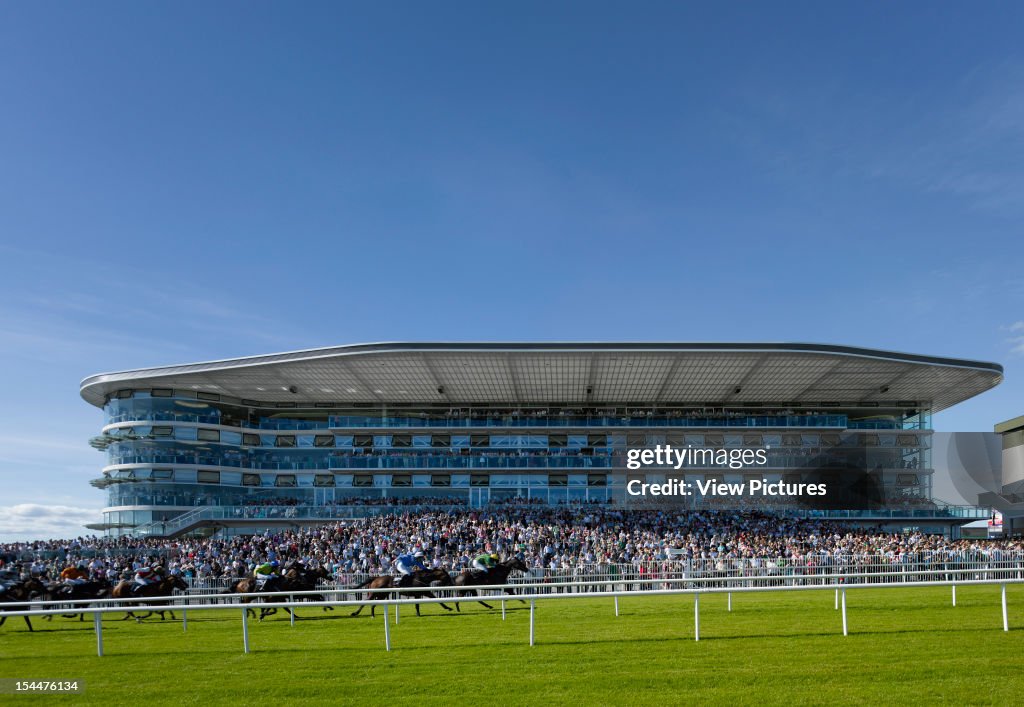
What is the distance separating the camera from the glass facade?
161 feet

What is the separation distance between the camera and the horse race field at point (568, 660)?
755 centimetres

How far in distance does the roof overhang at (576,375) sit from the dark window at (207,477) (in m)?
4.80

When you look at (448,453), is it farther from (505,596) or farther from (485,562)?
(505,596)

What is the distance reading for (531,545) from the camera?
28.4 meters

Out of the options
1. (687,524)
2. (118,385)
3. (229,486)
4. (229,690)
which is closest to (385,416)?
(229,486)

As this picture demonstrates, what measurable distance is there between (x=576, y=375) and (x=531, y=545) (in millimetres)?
17676

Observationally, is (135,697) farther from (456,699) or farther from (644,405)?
(644,405)

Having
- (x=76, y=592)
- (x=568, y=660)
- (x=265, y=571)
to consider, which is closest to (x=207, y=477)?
(x=76, y=592)

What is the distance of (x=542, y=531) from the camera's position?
32.5 m

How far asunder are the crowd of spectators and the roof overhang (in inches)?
279

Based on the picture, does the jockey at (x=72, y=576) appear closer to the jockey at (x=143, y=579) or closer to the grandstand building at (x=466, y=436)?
the jockey at (x=143, y=579)

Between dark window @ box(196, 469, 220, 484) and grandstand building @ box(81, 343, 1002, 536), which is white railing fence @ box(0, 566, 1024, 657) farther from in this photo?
dark window @ box(196, 469, 220, 484)

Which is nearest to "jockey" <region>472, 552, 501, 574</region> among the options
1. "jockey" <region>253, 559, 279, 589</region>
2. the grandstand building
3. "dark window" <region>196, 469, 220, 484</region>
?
"jockey" <region>253, 559, 279, 589</region>

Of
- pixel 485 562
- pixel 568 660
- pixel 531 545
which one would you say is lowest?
pixel 531 545
